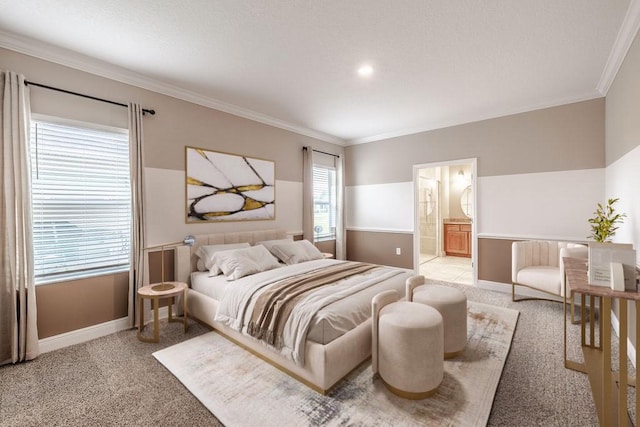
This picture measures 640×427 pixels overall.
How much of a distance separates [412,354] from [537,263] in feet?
10.3

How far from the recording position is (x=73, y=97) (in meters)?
2.84

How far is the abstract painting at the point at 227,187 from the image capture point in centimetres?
377

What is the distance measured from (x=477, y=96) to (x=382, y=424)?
394 centimetres

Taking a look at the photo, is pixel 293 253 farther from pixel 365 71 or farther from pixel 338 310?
pixel 365 71

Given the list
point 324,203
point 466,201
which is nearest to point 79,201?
point 324,203

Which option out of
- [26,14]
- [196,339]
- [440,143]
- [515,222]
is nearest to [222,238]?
[196,339]

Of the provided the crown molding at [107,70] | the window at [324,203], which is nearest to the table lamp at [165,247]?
the crown molding at [107,70]

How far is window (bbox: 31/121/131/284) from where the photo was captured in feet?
8.83

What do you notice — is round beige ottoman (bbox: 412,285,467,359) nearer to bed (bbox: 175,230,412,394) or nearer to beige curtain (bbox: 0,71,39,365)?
bed (bbox: 175,230,412,394)

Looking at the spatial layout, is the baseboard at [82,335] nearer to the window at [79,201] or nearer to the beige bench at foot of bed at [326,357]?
the window at [79,201]

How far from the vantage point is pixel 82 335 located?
288 centimetres

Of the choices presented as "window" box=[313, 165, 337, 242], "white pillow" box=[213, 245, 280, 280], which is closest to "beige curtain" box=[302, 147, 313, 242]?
"window" box=[313, 165, 337, 242]

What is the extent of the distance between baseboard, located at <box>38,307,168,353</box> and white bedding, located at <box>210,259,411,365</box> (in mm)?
885

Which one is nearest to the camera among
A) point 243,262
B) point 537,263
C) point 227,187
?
point 243,262
